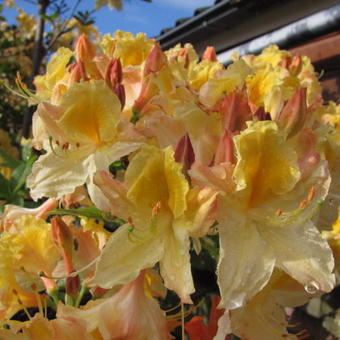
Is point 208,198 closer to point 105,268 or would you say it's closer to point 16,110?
point 105,268

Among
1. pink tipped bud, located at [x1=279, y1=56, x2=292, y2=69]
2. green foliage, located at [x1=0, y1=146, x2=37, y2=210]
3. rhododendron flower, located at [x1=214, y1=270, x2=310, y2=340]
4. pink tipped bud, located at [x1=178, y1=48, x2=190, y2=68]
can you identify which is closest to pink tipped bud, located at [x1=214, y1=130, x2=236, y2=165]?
rhododendron flower, located at [x1=214, y1=270, x2=310, y2=340]

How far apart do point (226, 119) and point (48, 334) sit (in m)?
0.46

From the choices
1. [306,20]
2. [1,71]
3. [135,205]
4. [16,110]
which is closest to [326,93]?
[306,20]

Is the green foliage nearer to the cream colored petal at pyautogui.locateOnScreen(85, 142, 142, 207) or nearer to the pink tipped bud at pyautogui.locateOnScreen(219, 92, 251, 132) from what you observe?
the cream colored petal at pyautogui.locateOnScreen(85, 142, 142, 207)

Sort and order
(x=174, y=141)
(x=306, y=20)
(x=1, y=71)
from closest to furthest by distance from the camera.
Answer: (x=174, y=141)
(x=306, y=20)
(x=1, y=71)

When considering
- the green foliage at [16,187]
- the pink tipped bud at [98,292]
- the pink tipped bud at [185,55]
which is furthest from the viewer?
the green foliage at [16,187]

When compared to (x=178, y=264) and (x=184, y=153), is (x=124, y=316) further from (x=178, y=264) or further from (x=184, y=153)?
(x=184, y=153)

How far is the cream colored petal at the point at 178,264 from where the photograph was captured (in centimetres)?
67

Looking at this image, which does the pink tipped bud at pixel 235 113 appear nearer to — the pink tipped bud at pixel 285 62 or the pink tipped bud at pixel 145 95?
the pink tipped bud at pixel 145 95

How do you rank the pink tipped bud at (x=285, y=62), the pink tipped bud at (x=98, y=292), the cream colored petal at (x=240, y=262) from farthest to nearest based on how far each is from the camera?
the pink tipped bud at (x=285, y=62)
the pink tipped bud at (x=98, y=292)
the cream colored petal at (x=240, y=262)

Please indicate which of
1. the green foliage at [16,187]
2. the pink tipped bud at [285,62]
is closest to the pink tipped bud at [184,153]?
the pink tipped bud at [285,62]

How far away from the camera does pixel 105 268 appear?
69cm

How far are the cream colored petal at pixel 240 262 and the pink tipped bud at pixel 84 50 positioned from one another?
0.49 meters

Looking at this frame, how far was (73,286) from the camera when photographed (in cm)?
91
